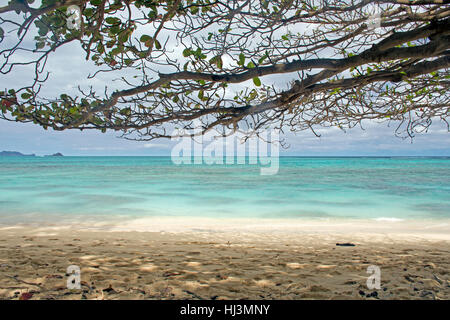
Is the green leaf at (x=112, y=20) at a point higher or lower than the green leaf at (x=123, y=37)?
higher

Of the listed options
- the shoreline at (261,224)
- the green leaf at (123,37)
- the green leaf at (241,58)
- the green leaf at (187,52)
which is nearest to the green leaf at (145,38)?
the green leaf at (123,37)

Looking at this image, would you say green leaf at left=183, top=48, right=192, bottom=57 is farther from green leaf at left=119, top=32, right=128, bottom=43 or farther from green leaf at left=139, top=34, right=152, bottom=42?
green leaf at left=119, top=32, right=128, bottom=43

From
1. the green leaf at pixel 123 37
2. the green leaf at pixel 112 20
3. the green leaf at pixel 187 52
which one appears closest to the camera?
the green leaf at pixel 112 20

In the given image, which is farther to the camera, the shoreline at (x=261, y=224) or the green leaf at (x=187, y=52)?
the shoreline at (x=261, y=224)

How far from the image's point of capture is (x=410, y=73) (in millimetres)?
2910

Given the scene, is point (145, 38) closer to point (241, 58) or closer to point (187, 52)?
point (187, 52)

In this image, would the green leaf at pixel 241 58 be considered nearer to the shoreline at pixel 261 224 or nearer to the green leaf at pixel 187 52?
the green leaf at pixel 187 52

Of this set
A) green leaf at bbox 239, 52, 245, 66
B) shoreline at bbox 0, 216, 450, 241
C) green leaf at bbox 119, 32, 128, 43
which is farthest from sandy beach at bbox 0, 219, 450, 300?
shoreline at bbox 0, 216, 450, 241

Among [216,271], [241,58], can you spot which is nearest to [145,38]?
[241,58]

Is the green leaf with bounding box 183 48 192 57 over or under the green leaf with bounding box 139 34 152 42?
under

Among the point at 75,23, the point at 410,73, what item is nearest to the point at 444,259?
the point at 410,73
